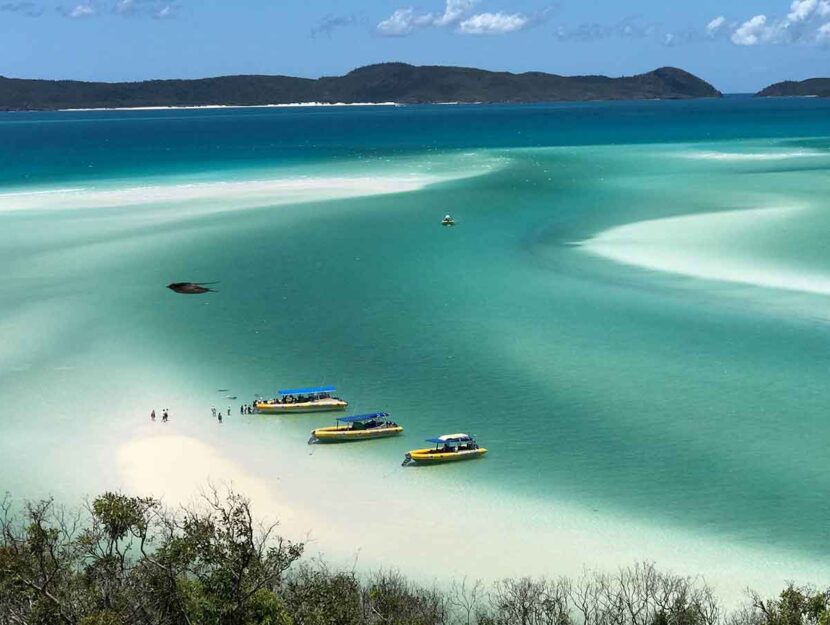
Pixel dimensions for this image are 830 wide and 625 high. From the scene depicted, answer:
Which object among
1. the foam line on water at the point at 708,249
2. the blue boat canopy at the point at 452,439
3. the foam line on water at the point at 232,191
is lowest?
the blue boat canopy at the point at 452,439

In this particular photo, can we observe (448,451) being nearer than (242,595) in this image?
No

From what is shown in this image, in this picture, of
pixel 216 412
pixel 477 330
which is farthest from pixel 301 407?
pixel 477 330

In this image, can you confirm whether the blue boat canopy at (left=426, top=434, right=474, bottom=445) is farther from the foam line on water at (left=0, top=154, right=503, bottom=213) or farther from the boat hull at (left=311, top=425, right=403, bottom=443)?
the foam line on water at (left=0, top=154, right=503, bottom=213)

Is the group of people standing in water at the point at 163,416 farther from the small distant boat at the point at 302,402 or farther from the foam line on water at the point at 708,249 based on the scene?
the foam line on water at the point at 708,249

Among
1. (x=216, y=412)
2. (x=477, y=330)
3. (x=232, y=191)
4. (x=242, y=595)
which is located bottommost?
(x=216, y=412)

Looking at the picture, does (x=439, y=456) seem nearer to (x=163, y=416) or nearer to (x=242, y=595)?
(x=163, y=416)

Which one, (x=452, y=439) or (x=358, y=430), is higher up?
(x=452, y=439)

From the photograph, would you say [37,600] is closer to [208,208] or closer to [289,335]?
[289,335]

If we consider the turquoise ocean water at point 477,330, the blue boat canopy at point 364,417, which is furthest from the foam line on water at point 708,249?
the blue boat canopy at point 364,417
